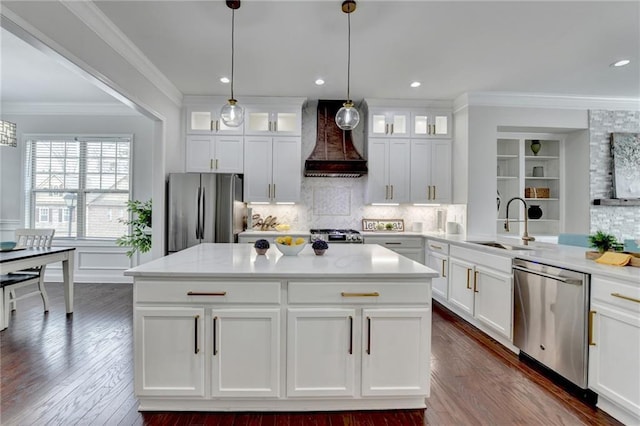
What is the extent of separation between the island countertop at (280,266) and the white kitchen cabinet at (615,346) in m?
1.09

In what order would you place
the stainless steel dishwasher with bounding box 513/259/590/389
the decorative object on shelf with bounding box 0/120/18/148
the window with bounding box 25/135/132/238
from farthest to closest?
the window with bounding box 25/135/132/238 → the decorative object on shelf with bounding box 0/120/18/148 → the stainless steel dishwasher with bounding box 513/259/590/389

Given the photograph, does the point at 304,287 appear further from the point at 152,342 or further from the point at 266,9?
the point at 266,9

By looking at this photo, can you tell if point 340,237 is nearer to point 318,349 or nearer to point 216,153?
point 216,153

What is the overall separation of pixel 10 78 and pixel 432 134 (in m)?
5.81

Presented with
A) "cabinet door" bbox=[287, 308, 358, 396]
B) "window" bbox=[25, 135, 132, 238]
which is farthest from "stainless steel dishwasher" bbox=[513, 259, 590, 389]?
"window" bbox=[25, 135, 132, 238]

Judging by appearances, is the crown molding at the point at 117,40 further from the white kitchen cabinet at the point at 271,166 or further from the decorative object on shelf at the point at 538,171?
the decorative object on shelf at the point at 538,171

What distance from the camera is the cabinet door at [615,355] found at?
179cm

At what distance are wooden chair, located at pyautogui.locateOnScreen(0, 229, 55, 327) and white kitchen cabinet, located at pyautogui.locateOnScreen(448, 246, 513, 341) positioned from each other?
15.7 ft

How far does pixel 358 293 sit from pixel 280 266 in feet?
1.68

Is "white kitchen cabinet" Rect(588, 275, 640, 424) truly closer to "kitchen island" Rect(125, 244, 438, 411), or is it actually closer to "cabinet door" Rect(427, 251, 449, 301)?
"kitchen island" Rect(125, 244, 438, 411)

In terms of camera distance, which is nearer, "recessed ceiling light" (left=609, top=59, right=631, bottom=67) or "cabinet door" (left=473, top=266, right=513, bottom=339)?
"cabinet door" (left=473, top=266, right=513, bottom=339)

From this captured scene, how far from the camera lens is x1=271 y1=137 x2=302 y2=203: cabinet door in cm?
471

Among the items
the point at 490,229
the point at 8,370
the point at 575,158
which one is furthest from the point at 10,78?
the point at 575,158

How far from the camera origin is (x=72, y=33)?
7.98 ft
